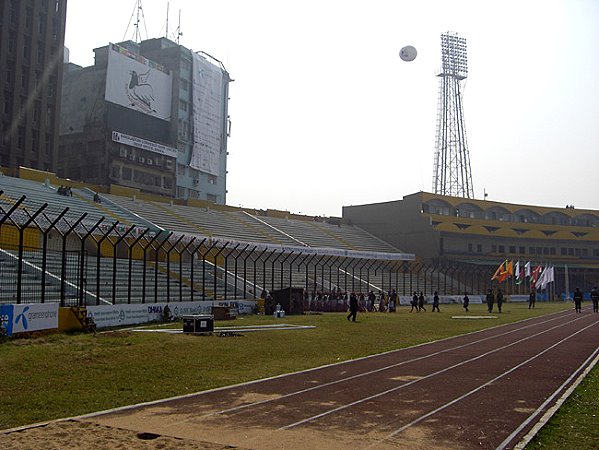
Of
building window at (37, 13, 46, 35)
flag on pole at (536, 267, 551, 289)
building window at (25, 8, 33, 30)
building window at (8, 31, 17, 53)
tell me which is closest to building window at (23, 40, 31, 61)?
building window at (8, 31, 17, 53)

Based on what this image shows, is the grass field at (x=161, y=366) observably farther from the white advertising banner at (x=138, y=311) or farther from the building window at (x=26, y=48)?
the building window at (x=26, y=48)

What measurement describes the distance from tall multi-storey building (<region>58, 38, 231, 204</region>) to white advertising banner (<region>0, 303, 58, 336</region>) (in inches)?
2258

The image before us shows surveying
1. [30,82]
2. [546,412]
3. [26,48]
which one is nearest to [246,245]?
[546,412]

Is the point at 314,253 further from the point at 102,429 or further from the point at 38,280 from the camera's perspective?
the point at 102,429

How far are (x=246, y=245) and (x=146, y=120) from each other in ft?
150

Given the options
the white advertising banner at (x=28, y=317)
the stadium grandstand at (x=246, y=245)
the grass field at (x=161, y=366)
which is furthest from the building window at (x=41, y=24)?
the grass field at (x=161, y=366)

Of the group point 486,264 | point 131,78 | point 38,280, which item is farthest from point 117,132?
point 38,280

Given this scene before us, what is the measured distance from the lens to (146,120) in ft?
275

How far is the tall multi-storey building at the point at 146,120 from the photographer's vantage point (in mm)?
78312

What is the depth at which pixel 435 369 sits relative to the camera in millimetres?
14898

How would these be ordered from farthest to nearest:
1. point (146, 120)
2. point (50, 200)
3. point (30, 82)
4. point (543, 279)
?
1. point (146, 120)
2. point (30, 82)
3. point (543, 279)
4. point (50, 200)

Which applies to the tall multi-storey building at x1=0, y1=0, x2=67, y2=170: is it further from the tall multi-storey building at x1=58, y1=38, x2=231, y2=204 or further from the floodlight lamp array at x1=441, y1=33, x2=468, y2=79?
the floodlight lamp array at x1=441, y1=33, x2=468, y2=79

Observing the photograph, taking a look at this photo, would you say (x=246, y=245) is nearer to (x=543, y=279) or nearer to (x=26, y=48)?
(x=543, y=279)

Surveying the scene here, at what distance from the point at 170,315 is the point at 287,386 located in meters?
18.8
